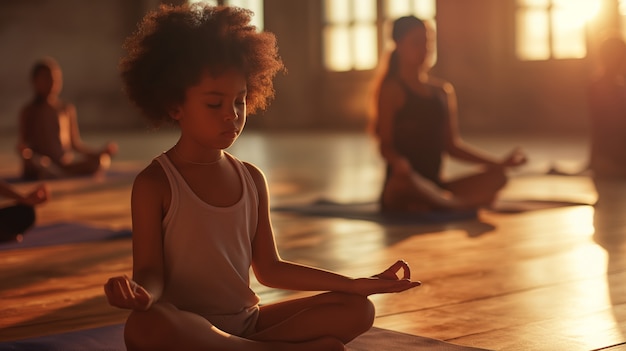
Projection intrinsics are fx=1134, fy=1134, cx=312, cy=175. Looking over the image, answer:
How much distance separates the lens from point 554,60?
12.4 metres

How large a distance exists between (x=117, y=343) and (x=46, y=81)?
5.39 m

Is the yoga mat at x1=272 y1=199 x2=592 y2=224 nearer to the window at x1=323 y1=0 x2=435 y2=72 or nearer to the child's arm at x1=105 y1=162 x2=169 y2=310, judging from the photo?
the child's arm at x1=105 y1=162 x2=169 y2=310

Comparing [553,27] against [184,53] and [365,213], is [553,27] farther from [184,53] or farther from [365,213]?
[184,53]

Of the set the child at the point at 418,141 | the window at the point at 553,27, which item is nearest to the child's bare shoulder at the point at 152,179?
the child at the point at 418,141

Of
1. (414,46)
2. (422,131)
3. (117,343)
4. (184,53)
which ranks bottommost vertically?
(117,343)

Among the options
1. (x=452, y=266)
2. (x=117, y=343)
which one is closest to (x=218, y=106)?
(x=117, y=343)

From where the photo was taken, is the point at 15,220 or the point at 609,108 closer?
the point at 15,220

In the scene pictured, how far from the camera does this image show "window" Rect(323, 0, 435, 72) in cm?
1363

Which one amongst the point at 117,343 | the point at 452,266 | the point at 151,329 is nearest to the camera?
the point at 151,329

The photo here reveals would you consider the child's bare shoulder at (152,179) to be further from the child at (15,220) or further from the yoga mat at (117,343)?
the child at (15,220)

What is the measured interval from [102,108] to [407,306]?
51.7ft

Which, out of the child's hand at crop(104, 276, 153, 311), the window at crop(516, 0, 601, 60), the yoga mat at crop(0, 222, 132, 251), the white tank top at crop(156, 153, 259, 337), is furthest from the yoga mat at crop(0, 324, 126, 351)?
the window at crop(516, 0, 601, 60)

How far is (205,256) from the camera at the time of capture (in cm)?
216

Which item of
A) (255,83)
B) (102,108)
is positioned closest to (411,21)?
(255,83)
